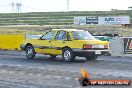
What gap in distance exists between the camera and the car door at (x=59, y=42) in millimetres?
21042

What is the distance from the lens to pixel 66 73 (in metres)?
15.7

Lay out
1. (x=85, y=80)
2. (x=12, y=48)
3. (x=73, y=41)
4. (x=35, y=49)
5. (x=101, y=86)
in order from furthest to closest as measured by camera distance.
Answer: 1. (x=12, y=48)
2. (x=35, y=49)
3. (x=73, y=41)
4. (x=101, y=86)
5. (x=85, y=80)

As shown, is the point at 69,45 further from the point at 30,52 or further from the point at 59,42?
the point at 30,52

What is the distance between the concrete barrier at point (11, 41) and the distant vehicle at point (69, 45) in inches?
349

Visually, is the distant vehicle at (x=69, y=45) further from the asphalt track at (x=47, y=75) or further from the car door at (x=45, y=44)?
the asphalt track at (x=47, y=75)

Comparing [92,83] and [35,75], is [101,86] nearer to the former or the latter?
[92,83]

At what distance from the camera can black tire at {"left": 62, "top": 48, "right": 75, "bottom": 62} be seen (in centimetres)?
A: 2047

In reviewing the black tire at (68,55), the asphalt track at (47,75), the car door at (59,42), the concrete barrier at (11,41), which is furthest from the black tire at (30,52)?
the concrete barrier at (11,41)

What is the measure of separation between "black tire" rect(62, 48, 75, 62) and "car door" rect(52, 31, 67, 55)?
29cm

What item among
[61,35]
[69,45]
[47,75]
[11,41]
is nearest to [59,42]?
[61,35]

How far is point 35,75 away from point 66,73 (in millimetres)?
1156

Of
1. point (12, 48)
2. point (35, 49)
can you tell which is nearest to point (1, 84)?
point (35, 49)

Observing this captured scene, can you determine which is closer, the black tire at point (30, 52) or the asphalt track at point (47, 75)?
the asphalt track at point (47, 75)

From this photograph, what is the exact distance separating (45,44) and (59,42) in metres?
0.94
